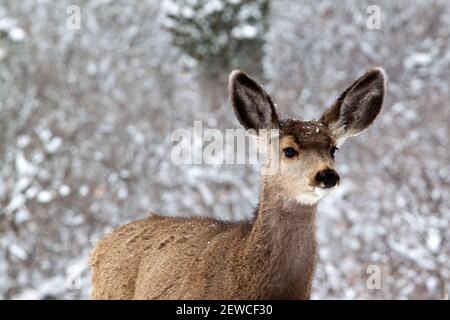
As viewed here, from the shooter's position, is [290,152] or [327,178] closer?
[327,178]

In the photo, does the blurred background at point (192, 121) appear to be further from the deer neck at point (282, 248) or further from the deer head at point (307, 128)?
the deer neck at point (282, 248)

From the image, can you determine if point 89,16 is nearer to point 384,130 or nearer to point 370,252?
point 384,130

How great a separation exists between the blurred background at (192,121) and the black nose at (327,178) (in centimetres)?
729

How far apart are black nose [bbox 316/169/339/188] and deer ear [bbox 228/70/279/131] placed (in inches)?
26.7

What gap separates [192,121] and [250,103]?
12360mm

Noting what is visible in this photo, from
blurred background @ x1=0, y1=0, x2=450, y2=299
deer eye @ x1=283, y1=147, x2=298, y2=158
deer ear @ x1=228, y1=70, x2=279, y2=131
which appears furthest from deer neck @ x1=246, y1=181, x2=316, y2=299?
blurred background @ x1=0, y1=0, x2=450, y2=299

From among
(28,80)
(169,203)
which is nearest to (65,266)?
(169,203)

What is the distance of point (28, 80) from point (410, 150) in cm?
850

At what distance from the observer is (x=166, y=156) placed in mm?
16469

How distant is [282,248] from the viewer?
4691mm

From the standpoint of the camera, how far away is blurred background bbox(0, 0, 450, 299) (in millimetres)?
13609
